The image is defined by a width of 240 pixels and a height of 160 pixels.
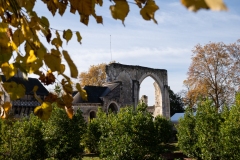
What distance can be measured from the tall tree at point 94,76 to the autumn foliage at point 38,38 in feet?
121

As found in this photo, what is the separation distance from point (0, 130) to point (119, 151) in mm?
3890

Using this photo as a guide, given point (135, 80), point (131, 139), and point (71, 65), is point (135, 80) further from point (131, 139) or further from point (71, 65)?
point (71, 65)

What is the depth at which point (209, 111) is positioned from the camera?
36.0 ft

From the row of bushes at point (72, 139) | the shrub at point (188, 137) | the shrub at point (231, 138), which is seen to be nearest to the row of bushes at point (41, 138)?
the row of bushes at point (72, 139)

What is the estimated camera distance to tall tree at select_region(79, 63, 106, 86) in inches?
1518

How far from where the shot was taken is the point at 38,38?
127 centimetres

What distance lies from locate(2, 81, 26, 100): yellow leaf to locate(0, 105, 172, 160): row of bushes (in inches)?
304

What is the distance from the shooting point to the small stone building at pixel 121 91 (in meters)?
25.3

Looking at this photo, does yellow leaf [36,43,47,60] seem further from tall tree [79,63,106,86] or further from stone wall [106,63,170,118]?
tall tree [79,63,106,86]

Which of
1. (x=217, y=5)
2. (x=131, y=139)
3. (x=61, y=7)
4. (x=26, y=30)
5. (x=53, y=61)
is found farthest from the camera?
(x=131, y=139)

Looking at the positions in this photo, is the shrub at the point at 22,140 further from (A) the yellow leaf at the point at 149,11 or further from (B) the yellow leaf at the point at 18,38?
(A) the yellow leaf at the point at 149,11

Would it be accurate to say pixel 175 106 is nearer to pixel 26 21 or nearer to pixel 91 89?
pixel 91 89

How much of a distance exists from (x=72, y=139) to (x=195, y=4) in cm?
1159

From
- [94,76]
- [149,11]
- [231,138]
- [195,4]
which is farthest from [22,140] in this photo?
[94,76]
